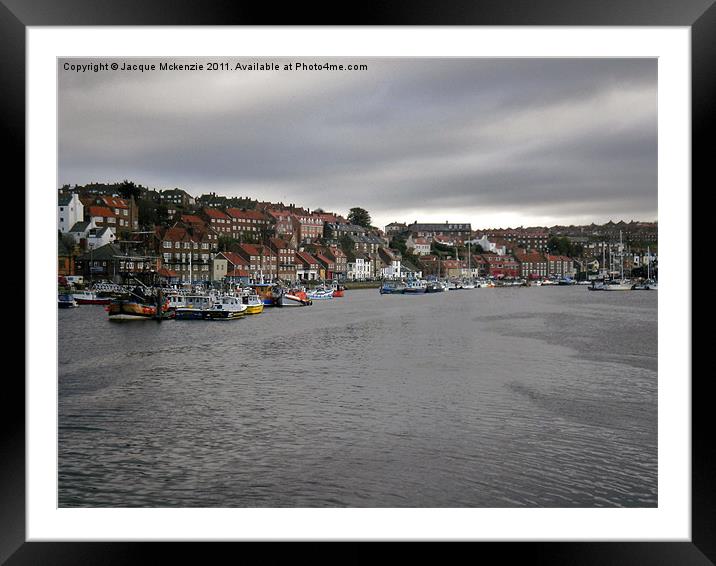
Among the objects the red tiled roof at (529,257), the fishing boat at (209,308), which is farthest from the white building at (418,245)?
the fishing boat at (209,308)

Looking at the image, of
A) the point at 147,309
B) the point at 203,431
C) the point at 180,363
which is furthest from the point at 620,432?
the point at 147,309

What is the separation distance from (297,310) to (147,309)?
6.19 metres

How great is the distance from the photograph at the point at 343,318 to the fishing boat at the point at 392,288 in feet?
39.4

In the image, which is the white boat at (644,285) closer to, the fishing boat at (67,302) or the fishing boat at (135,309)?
the fishing boat at (135,309)

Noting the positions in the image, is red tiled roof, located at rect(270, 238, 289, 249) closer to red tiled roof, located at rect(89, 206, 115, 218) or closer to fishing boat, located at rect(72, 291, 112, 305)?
red tiled roof, located at rect(89, 206, 115, 218)

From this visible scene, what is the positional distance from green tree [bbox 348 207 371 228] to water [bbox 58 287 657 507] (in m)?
2.47

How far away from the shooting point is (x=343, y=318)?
1977 cm

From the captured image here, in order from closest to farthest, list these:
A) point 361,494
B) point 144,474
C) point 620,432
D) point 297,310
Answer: point 361,494 < point 144,474 < point 620,432 < point 297,310

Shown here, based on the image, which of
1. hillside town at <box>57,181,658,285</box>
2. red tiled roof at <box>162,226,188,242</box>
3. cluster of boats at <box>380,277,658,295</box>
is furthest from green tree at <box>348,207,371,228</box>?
cluster of boats at <box>380,277,658,295</box>

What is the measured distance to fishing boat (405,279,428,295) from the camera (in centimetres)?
3197

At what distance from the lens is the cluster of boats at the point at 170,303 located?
1791cm

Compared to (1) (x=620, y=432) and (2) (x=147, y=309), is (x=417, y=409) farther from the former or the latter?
(2) (x=147, y=309)

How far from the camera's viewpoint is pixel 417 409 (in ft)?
25.5

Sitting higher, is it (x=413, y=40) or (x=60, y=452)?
(x=413, y=40)
